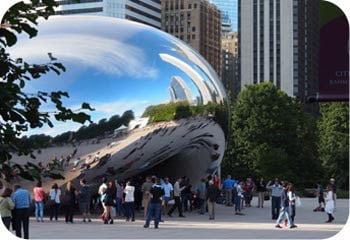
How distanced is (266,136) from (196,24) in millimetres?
69677

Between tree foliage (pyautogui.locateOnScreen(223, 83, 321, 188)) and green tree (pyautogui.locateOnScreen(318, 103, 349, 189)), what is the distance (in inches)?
38.6

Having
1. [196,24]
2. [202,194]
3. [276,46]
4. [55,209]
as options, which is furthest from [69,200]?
[276,46]

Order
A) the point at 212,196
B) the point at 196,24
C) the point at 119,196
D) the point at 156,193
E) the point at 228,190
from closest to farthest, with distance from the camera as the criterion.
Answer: the point at 156,193 → the point at 119,196 → the point at 212,196 → the point at 228,190 → the point at 196,24

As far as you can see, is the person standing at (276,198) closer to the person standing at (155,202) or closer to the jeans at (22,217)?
the person standing at (155,202)

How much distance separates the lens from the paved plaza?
13680 millimetres

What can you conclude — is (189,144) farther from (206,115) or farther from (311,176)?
(311,176)

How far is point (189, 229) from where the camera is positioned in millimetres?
15195

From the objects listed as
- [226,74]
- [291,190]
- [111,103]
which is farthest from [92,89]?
[226,74]

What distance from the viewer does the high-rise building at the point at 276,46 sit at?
112062mm

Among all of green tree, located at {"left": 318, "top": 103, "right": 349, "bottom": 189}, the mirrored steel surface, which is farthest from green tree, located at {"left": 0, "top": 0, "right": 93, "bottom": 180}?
green tree, located at {"left": 318, "top": 103, "right": 349, "bottom": 189}

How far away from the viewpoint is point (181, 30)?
12106cm

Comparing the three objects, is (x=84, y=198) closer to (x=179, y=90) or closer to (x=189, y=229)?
(x=189, y=229)

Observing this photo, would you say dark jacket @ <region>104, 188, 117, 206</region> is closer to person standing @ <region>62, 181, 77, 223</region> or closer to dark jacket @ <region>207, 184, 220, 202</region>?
person standing @ <region>62, 181, 77, 223</region>

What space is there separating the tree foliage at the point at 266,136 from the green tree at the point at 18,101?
1785 inches
